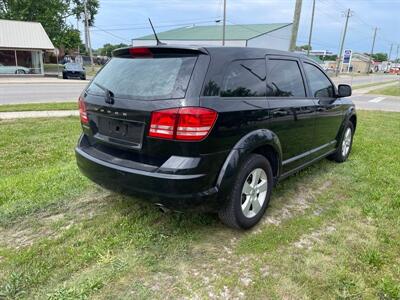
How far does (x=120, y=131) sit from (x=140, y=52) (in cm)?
77

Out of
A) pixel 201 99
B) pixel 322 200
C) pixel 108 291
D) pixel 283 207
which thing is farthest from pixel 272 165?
pixel 108 291

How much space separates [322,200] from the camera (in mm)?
4062

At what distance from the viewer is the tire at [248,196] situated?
296 centimetres

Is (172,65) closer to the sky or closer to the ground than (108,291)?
closer to the sky

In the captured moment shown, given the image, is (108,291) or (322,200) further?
(322,200)

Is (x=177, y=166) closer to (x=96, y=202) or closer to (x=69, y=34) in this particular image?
(x=96, y=202)

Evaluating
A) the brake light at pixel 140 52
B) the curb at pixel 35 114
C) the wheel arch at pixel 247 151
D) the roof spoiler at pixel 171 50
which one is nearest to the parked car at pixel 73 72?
the curb at pixel 35 114

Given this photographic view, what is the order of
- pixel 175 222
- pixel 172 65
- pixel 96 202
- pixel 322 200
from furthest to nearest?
pixel 322 200
pixel 96 202
pixel 175 222
pixel 172 65

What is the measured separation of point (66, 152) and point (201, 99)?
3950 mm

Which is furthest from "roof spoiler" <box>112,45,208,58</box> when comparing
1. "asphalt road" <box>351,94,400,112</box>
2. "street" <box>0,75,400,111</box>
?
"asphalt road" <box>351,94,400,112</box>

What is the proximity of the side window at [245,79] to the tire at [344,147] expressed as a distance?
8.86 ft

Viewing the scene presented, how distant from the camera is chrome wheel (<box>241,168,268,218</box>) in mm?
3150

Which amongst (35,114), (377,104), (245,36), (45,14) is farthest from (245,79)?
(245,36)

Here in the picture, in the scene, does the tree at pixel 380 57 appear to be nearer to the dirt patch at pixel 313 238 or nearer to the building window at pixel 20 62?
the building window at pixel 20 62
